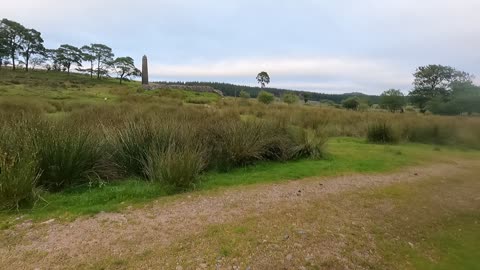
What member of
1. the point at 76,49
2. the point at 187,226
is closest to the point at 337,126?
the point at 187,226

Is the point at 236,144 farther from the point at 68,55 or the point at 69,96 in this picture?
the point at 68,55

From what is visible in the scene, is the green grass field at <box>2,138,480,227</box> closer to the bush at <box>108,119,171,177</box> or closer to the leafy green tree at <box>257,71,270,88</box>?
the bush at <box>108,119,171,177</box>

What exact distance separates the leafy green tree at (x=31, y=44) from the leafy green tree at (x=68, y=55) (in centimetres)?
309

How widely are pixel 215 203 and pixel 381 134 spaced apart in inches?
430

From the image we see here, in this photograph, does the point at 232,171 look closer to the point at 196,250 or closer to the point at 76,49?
the point at 196,250

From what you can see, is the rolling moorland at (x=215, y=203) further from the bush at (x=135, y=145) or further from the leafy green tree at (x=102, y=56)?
the leafy green tree at (x=102, y=56)

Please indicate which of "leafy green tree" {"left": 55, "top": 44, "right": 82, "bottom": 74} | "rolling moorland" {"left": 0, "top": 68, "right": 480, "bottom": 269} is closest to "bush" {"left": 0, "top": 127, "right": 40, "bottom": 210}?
"rolling moorland" {"left": 0, "top": 68, "right": 480, "bottom": 269}

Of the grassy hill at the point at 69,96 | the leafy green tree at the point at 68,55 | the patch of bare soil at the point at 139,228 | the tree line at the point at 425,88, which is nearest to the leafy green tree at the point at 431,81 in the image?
the tree line at the point at 425,88

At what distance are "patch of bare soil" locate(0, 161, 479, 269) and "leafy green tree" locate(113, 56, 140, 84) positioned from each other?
2239 inches

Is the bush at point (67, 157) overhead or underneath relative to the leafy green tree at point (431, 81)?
underneath

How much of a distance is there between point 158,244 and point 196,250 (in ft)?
1.52

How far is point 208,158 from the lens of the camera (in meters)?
7.62

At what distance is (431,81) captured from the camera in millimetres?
50625

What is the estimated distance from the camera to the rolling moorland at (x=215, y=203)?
11.8 ft
